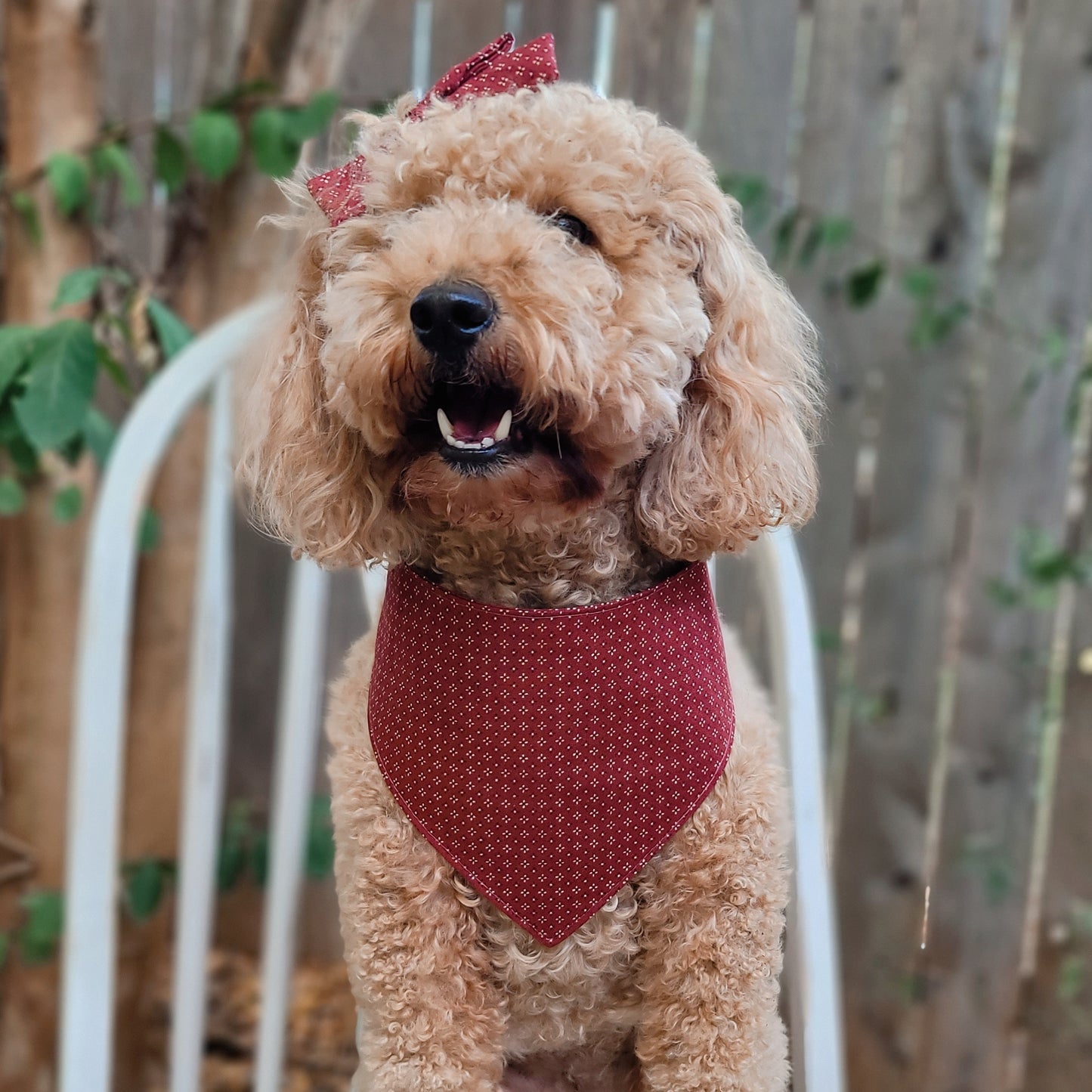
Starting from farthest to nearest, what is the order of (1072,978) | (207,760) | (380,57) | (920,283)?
(1072,978) < (920,283) < (380,57) < (207,760)

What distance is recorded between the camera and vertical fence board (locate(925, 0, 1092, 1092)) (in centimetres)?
110

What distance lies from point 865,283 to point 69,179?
76cm

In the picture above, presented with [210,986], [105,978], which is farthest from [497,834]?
[210,986]

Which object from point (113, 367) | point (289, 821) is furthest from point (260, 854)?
point (113, 367)

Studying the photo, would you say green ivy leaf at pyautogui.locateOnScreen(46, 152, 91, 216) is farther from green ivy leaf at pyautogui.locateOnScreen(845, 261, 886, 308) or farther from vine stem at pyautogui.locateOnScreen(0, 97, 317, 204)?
green ivy leaf at pyautogui.locateOnScreen(845, 261, 886, 308)

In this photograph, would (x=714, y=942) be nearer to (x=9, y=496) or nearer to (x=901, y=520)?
(x=901, y=520)

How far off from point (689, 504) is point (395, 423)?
0.14m

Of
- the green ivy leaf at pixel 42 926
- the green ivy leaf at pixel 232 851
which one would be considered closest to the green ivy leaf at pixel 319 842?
the green ivy leaf at pixel 232 851

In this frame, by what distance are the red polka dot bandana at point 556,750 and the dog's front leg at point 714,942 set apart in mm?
18

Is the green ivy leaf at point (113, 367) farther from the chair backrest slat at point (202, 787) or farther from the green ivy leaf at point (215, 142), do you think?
the green ivy leaf at point (215, 142)

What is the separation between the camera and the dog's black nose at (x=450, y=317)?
42cm

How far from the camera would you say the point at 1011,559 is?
116 centimetres

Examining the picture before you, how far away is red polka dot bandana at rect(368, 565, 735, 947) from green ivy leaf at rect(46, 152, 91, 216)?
74cm

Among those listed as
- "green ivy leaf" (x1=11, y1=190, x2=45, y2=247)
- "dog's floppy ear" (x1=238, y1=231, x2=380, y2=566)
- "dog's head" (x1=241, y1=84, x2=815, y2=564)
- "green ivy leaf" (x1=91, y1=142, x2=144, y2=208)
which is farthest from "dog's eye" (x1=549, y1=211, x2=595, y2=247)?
"green ivy leaf" (x1=11, y1=190, x2=45, y2=247)
